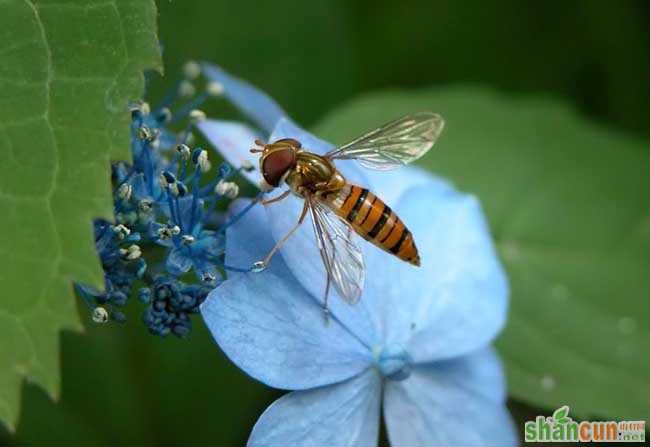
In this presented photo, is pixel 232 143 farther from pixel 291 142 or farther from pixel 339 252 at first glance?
pixel 339 252

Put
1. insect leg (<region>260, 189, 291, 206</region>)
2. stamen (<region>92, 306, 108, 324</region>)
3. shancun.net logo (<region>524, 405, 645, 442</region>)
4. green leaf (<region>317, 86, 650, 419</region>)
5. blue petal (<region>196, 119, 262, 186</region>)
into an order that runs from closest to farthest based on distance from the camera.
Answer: stamen (<region>92, 306, 108, 324</region>) → insect leg (<region>260, 189, 291, 206</region>) → blue petal (<region>196, 119, 262, 186</region>) → shancun.net logo (<region>524, 405, 645, 442</region>) → green leaf (<region>317, 86, 650, 419</region>)

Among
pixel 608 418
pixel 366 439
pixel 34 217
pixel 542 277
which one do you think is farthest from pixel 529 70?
pixel 34 217

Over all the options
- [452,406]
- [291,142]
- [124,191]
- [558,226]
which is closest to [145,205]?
[124,191]

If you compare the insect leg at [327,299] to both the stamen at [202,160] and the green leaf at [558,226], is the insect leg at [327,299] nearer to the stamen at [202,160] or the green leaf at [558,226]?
the stamen at [202,160]

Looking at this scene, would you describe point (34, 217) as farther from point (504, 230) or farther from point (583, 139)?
point (583, 139)

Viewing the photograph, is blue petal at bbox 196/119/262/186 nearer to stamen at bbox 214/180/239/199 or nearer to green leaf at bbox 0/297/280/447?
stamen at bbox 214/180/239/199

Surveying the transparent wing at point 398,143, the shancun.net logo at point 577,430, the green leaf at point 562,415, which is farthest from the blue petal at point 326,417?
the green leaf at point 562,415

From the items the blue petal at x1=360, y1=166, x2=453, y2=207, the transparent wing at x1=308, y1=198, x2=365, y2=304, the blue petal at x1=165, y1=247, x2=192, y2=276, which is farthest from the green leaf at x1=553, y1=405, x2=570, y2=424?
the blue petal at x1=165, y1=247, x2=192, y2=276
